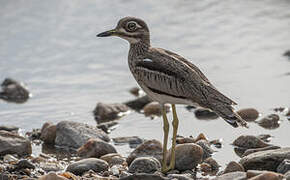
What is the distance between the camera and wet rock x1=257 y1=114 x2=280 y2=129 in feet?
35.9

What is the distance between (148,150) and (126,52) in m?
4.90

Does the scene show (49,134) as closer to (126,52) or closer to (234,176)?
(234,176)

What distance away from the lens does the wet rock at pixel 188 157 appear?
9258 millimetres

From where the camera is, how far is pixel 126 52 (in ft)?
47.6

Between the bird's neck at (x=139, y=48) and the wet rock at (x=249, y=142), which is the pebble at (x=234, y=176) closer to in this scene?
the wet rock at (x=249, y=142)

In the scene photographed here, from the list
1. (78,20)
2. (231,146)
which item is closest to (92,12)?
(78,20)

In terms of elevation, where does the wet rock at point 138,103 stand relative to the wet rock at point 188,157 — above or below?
above

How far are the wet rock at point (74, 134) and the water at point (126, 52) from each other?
418mm

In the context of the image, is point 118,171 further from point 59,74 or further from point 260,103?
point 59,74

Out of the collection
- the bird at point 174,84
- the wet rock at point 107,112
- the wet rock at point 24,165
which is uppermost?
the bird at point 174,84

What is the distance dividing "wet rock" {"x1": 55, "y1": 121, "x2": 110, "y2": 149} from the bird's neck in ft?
5.02

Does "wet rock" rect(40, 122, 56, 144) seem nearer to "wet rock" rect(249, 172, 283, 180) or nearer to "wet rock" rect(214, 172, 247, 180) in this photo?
"wet rock" rect(214, 172, 247, 180)

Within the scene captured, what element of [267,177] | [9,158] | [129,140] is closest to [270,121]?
[129,140]

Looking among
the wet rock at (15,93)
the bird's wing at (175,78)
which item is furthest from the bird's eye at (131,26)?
the wet rock at (15,93)
